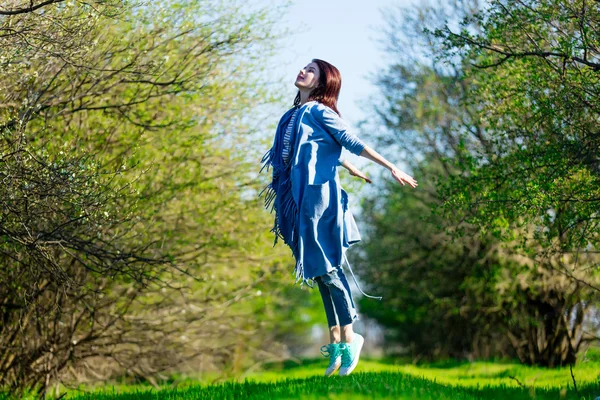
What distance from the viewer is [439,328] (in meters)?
20.7

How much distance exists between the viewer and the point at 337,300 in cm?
582

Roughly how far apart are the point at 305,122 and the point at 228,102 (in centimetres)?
463

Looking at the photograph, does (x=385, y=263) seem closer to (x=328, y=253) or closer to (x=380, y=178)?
(x=380, y=178)

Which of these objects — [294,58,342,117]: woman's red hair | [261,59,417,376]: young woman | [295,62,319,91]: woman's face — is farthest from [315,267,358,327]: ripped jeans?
[295,62,319,91]: woman's face

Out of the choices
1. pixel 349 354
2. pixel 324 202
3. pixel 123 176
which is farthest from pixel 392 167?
pixel 123 176

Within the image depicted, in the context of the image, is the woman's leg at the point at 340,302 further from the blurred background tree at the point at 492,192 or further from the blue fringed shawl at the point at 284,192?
the blurred background tree at the point at 492,192

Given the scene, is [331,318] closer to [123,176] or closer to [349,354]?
[349,354]

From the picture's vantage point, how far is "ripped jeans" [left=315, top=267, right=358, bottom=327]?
5.81 m

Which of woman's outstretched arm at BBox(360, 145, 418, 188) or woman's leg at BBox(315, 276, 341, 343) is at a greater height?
woman's outstretched arm at BBox(360, 145, 418, 188)

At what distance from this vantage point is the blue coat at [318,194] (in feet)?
19.0

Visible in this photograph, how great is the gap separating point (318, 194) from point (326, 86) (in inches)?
38.0

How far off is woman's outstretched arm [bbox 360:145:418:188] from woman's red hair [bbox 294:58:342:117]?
564 millimetres

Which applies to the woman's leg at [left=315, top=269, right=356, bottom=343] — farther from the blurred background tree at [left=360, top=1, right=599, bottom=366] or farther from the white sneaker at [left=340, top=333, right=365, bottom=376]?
the blurred background tree at [left=360, top=1, right=599, bottom=366]

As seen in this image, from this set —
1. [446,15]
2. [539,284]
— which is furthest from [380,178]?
[539,284]
